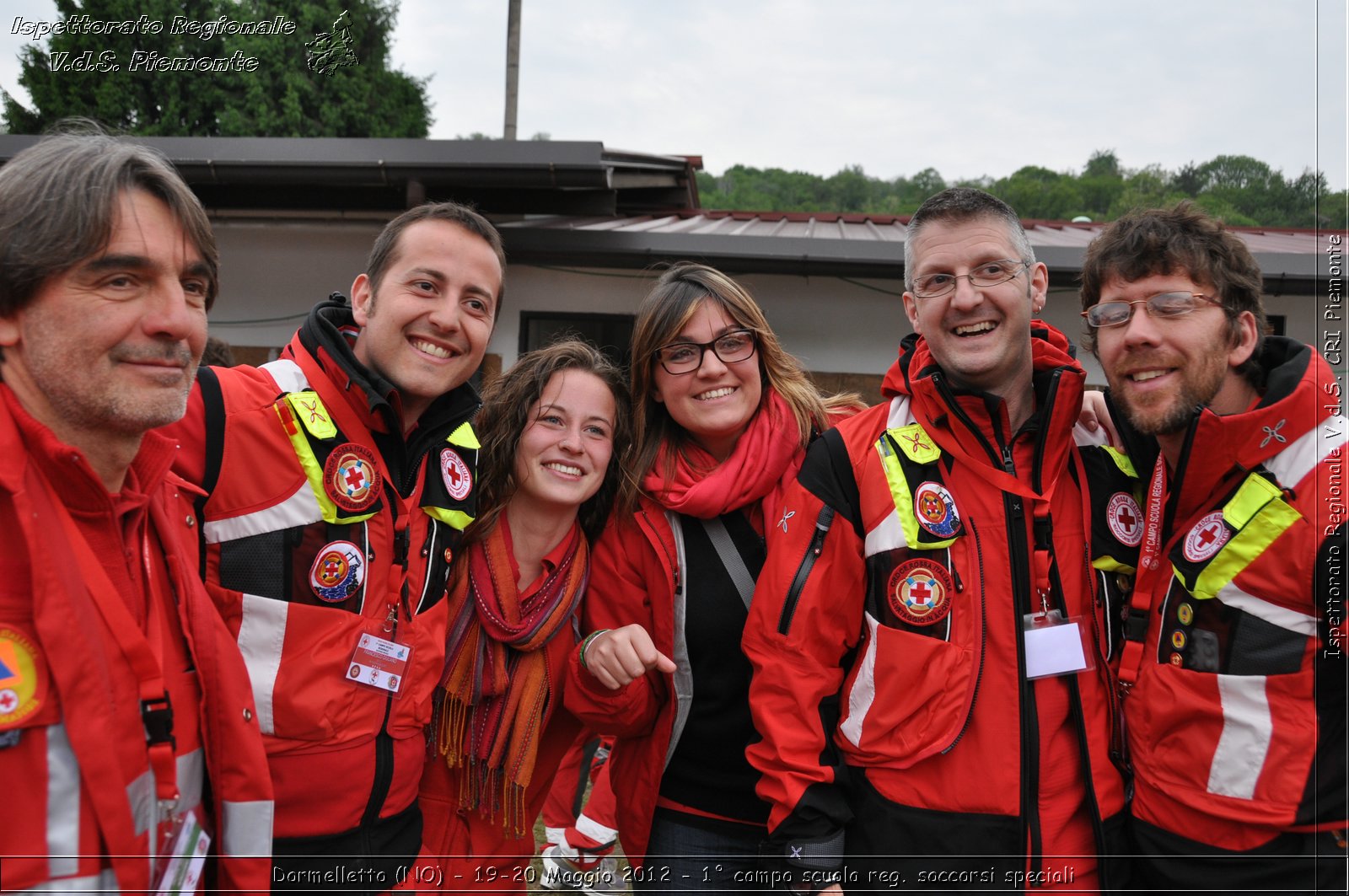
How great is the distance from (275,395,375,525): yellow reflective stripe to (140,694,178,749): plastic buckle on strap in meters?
0.67

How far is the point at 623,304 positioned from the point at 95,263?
18.5 feet

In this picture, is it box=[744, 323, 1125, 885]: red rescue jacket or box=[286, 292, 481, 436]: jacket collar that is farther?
box=[286, 292, 481, 436]: jacket collar

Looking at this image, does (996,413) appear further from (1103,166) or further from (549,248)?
(1103,166)

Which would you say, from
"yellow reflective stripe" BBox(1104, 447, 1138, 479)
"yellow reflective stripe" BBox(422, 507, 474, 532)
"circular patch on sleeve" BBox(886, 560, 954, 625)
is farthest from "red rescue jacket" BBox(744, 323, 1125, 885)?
"yellow reflective stripe" BBox(422, 507, 474, 532)

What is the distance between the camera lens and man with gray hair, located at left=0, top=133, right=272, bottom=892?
1.33 metres

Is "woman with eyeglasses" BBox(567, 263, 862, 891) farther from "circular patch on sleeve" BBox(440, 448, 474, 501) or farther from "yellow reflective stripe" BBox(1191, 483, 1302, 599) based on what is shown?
"yellow reflective stripe" BBox(1191, 483, 1302, 599)

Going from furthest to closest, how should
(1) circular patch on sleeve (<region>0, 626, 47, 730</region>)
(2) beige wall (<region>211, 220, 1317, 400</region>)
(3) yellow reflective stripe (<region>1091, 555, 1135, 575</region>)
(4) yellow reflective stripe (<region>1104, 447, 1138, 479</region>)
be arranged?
(2) beige wall (<region>211, 220, 1317, 400</region>), (4) yellow reflective stripe (<region>1104, 447, 1138, 479</region>), (3) yellow reflective stripe (<region>1091, 555, 1135, 575</region>), (1) circular patch on sleeve (<region>0, 626, 47, 730</region>)

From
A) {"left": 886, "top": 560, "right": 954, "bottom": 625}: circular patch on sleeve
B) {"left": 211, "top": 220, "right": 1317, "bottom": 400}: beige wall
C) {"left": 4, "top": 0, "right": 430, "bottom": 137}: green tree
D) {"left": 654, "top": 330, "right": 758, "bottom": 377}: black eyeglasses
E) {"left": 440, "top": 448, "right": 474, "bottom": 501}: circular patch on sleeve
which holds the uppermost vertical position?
{"left": 4, "top": 0, "right": 430, "bottom": 137}: green tree

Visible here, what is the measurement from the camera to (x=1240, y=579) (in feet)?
6.14

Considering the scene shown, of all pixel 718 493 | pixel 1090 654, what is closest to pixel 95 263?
pixel 718 493

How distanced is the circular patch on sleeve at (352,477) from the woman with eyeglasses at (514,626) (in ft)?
1.51

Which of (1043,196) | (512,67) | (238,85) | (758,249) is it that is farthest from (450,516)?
(1043,196)

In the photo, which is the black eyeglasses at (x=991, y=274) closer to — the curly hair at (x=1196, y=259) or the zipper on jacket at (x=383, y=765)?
the curly hair at (x=1196, y=259)

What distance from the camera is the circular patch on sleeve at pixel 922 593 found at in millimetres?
2068
